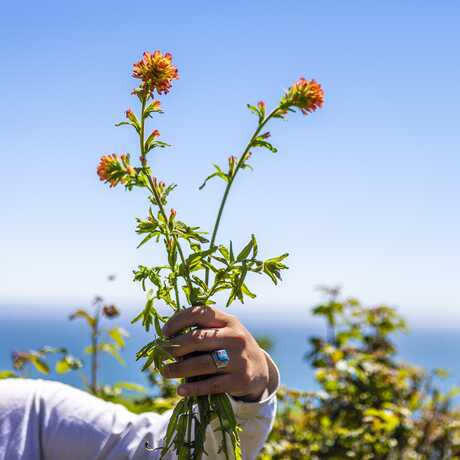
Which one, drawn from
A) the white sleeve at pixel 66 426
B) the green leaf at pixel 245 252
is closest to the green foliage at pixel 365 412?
the white sleeve at pixel 66 426

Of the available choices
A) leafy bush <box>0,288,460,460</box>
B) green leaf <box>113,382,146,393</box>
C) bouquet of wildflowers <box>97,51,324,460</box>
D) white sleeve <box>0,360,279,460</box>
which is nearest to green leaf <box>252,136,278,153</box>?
bouquet of wildflowers <box>97,51,324,460</box>

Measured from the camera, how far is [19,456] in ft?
5.72

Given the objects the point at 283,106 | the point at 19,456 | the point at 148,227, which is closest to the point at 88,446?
the point at 19,456

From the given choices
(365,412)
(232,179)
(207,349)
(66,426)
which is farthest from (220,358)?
(365,412)

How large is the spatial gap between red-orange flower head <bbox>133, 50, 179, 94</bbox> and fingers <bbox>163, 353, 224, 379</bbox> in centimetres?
38

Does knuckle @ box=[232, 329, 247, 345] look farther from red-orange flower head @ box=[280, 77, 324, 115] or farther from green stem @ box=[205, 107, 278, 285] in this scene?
red-orange flower head @ box=[280, 77, 324, 115]

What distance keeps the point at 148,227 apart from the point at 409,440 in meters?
1.90

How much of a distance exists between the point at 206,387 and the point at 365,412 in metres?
1.50

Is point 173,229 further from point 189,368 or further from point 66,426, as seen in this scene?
point 66,426

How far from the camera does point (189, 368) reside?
0.97 m

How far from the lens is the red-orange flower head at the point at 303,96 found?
34.8 inches

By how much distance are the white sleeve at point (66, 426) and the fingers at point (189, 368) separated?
0.62 metres

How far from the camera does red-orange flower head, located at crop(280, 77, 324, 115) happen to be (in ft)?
2.90

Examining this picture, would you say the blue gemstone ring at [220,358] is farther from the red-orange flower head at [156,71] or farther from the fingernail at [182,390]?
the red-orange flower head at [156,71]
